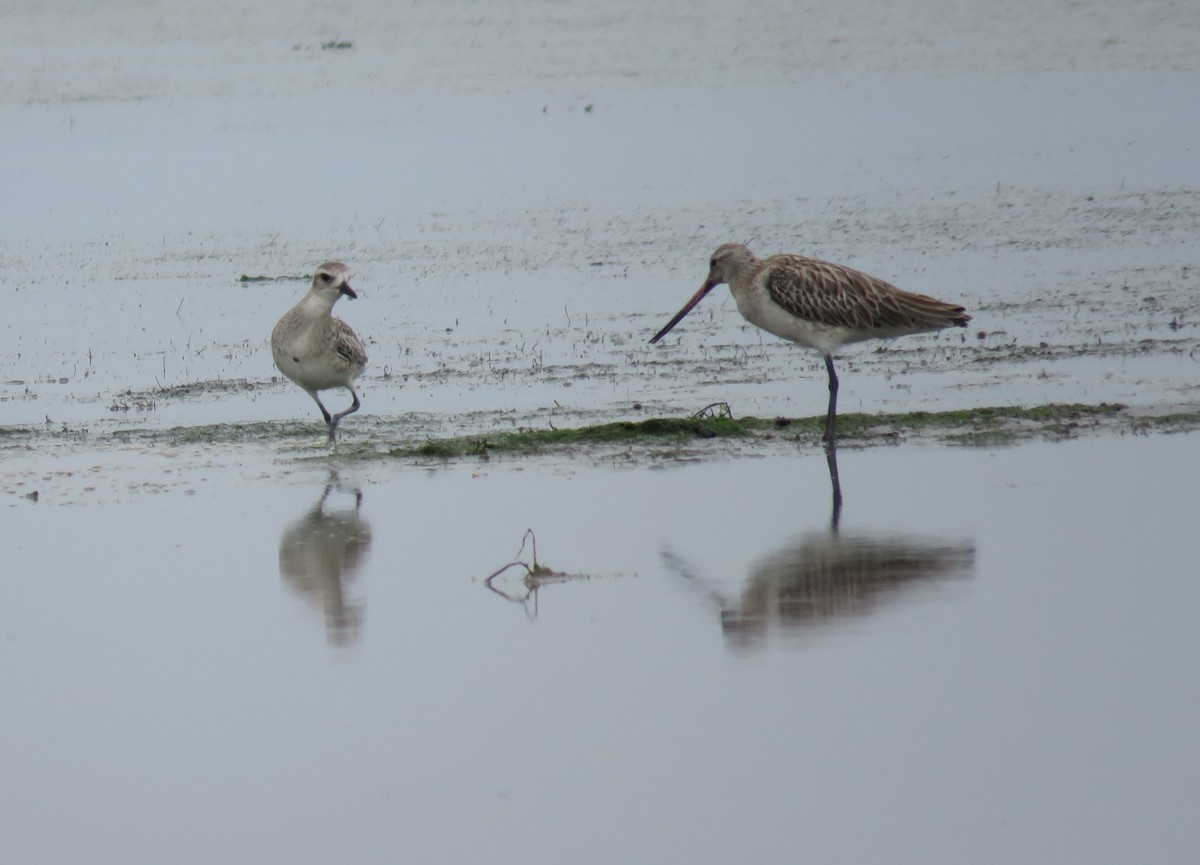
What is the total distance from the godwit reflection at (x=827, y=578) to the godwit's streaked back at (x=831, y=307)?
3028 mm

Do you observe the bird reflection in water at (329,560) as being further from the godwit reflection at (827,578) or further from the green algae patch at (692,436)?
the godwit reflection at (827,578)

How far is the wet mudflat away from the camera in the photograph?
19.5 ft

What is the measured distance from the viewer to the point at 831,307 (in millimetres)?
11672

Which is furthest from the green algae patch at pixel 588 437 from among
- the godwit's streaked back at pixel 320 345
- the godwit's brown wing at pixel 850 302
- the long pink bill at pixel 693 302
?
the long pink bill at pixel 693 302

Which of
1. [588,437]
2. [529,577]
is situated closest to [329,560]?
[529,577]

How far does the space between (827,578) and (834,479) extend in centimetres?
196

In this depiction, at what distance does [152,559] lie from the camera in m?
8.88

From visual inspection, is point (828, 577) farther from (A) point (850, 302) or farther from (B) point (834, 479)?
(A) point (850, 302)

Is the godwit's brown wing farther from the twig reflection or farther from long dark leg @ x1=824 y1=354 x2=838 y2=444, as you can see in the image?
the twig reflection

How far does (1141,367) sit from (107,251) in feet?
37.9

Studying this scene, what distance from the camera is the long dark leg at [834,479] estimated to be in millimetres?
9117

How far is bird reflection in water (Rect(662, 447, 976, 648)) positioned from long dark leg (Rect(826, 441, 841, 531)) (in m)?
0.12

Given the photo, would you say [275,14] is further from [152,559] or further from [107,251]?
[152,559]

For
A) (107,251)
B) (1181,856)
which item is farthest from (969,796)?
(107,251)
